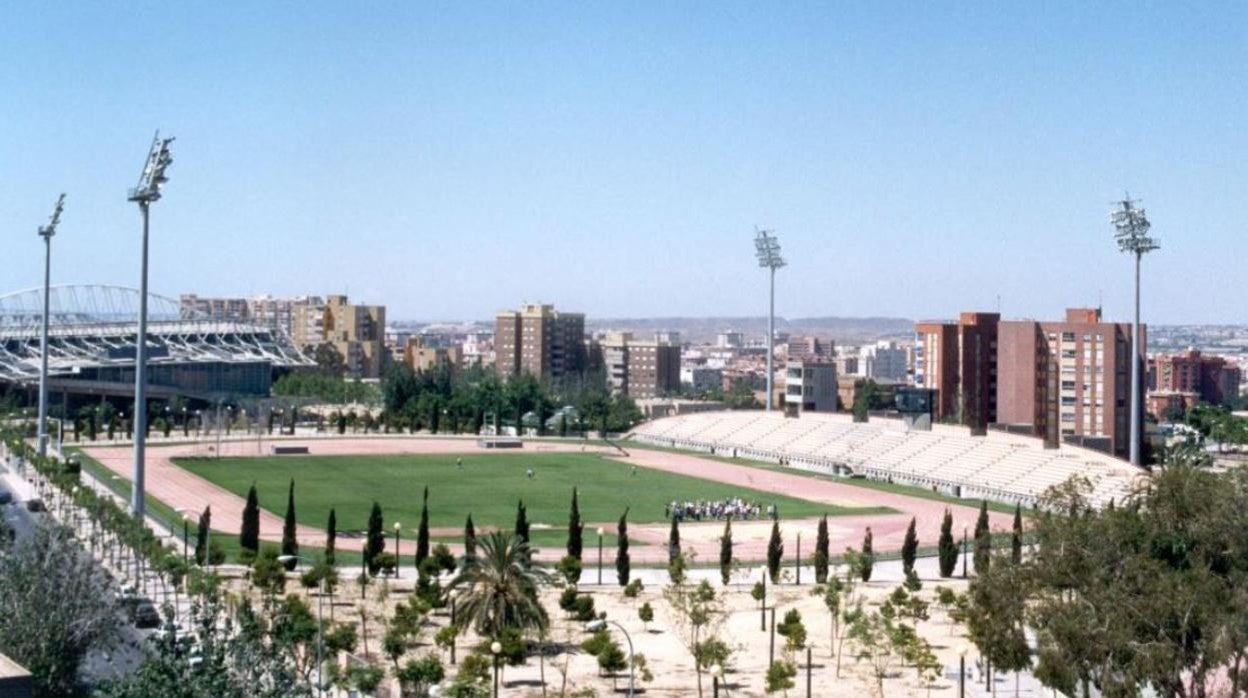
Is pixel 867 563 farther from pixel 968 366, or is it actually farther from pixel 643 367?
pixel 643 367

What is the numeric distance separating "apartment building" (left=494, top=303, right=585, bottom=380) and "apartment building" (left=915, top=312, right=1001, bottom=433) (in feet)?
223

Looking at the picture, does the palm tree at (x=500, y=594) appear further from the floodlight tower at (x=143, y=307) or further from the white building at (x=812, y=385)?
the white building at (x=812, y=385)

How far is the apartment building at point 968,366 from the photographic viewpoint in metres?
109

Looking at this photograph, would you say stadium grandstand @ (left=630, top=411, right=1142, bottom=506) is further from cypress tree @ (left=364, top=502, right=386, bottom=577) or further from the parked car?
the parked car

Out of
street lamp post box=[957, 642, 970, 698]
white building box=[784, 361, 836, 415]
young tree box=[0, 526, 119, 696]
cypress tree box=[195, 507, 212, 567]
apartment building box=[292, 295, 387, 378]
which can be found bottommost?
street lamp post box=[957, 642, 970, 698]

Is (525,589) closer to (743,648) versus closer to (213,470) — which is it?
(743,648)

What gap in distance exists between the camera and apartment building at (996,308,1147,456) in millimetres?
97062

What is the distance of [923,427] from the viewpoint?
8525 centimetres

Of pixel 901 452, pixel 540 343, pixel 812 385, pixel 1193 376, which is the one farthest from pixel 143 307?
pixel 1193 376

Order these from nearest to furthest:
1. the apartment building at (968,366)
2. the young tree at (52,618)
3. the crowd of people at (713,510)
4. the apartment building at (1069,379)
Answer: the young tree at (52,618)
the crowd of people at (713,510)
the apartment building at (1069,379)
the apartment building at (968,366)

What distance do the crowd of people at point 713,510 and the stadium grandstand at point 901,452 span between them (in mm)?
11318

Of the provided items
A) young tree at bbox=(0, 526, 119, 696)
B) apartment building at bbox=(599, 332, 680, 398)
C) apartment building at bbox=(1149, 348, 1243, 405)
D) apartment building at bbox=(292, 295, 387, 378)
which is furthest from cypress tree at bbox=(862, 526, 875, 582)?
apartment building at bbox=(599, 332, 680, 398)

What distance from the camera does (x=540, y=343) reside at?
174000 millimetres

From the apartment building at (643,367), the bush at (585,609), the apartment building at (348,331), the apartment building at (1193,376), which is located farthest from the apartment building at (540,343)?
the bush at (585,609)
